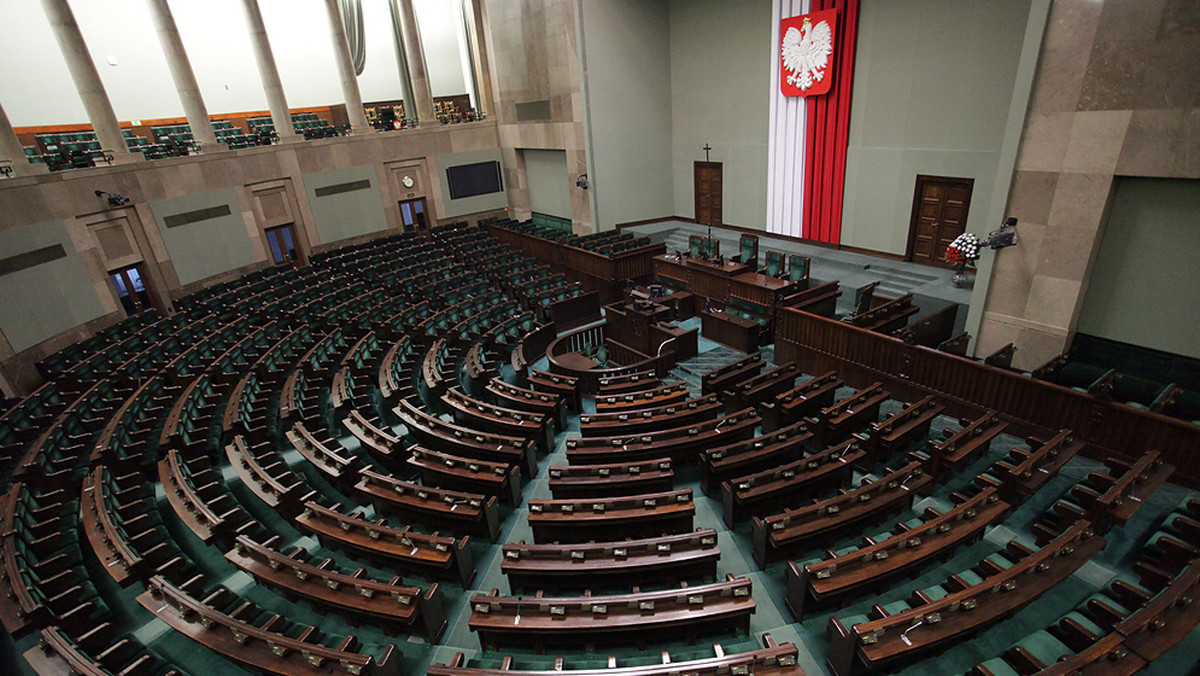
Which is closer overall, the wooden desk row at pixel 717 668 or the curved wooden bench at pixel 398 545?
the wooden desk row at pixel 717 668

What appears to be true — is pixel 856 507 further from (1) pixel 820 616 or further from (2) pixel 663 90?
(2) pixel 663 90

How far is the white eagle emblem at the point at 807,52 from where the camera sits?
11.7 metres

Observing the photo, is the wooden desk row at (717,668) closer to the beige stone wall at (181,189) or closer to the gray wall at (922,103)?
the gray wall at (922,103)

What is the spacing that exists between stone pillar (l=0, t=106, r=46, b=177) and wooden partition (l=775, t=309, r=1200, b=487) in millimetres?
13825


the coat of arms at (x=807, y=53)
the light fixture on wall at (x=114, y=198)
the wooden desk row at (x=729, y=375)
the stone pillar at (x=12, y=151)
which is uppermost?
the coat of arms at (x=807, y=53)

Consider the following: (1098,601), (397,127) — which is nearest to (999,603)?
(1098,601)

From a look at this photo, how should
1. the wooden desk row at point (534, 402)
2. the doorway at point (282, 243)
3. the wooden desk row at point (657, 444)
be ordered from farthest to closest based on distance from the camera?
1. the doorway at point (282, 243)
2. the wooden desk row at point (534, 402)
3. the wooden desk row at point (657, 444)

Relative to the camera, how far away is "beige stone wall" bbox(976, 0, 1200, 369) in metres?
5.86

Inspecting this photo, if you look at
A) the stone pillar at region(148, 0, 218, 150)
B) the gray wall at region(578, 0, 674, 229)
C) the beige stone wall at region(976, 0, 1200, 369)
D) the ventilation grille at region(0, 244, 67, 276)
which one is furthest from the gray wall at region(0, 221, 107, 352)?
the beige stone wall at region(976, 0, 1200, 369)

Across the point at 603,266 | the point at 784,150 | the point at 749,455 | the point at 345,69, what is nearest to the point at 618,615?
Answer: the point at 749,455

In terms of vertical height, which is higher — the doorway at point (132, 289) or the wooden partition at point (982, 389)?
the doorway at point (132, 289)

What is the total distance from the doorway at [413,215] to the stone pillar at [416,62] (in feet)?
8.01

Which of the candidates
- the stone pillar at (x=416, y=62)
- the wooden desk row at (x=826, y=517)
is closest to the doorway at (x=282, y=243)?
the stone pillar at (x=416, y=62)

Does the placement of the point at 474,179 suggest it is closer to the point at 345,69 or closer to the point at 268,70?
the point at 345,69
